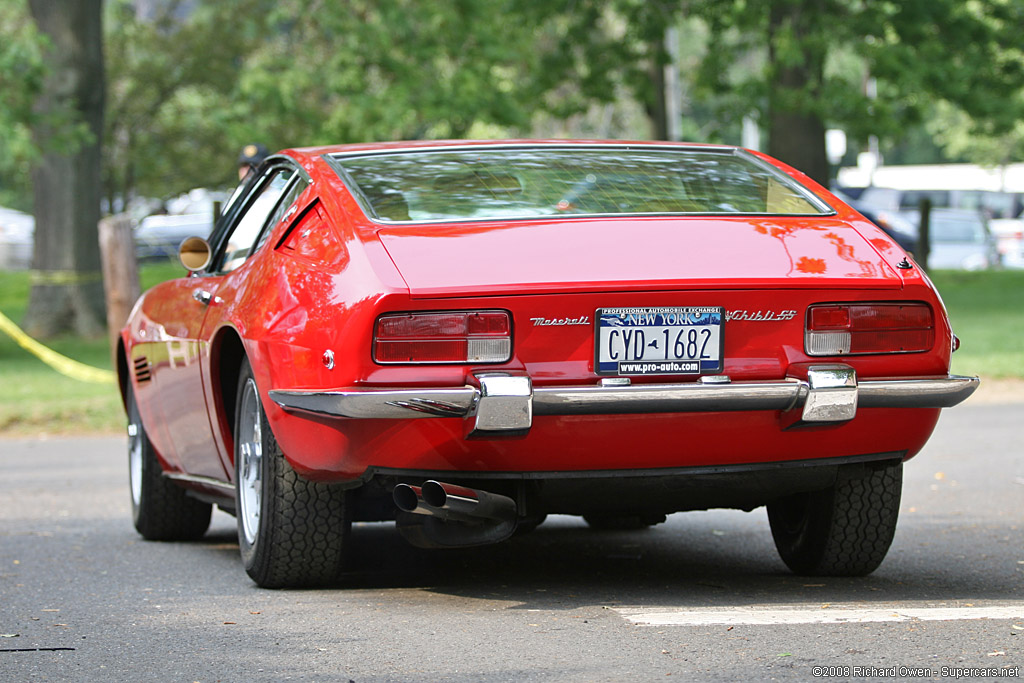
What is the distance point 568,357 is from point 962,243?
37.2 metres

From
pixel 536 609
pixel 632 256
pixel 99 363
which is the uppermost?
pixel 632 256

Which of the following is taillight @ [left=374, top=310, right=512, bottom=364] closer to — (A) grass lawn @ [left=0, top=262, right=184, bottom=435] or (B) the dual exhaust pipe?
(B) the dual exhaust pipe

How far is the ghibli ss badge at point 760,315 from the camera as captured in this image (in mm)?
4590

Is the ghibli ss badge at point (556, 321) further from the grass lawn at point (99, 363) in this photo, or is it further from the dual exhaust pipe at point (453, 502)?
the grass lawn at point (99, 363)

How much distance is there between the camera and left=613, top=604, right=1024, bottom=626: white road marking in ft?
14.8

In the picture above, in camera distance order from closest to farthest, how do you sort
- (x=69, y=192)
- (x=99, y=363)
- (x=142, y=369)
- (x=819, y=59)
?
1. (x=142, y=369)
2. (x=99, y=363)
3. (x=69, y=192)
4. (x=819, y=59)

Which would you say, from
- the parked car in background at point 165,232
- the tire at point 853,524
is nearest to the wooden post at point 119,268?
the tire at point 853,524

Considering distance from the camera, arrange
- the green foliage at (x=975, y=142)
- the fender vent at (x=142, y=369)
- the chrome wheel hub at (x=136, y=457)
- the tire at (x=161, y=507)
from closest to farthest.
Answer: the fender vent at (x=142, y=369) < the tire at (x=161, y=507) < the chrome wheel hub at (x=136, y=457) < the green foliage at (x=975, y=142)

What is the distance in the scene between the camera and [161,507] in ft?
22.7

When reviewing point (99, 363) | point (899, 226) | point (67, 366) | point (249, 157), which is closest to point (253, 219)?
point (249, 157)

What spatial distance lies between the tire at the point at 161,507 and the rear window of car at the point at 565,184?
200cm

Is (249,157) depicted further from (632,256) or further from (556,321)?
(556,321)

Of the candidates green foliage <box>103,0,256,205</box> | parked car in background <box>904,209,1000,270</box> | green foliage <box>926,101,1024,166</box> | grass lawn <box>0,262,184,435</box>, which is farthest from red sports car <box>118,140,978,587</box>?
green foliage <box>926,101,1024,166</box>

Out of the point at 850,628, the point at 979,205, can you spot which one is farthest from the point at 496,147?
the point at 979,205
